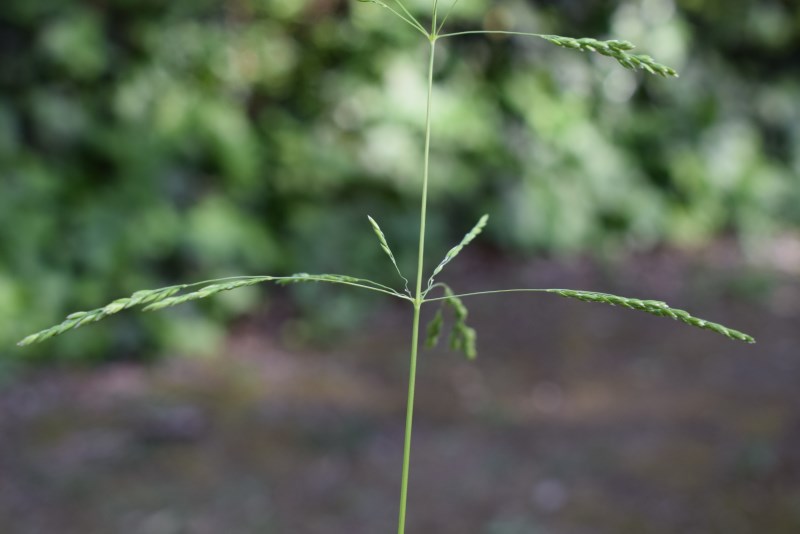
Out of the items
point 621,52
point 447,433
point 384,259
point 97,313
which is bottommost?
point 447,433

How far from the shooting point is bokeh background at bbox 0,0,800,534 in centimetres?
400

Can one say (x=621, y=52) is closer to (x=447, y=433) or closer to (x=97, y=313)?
(x=97, y=313)

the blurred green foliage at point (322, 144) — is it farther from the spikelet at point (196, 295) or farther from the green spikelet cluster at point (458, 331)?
the spikelet at point (196, 295)

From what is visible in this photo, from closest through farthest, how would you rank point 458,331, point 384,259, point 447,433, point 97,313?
1. point 97,313
2. point 458,331
3. point 447,433
4. point 384,259

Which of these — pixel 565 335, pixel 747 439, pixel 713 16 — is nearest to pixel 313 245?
pixel 565 335

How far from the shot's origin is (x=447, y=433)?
178 inches

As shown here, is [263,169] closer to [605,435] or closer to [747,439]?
[605,435]

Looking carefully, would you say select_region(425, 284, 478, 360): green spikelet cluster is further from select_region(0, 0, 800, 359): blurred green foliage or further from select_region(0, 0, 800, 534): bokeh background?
select_region(0, 0, 800, 359): blurred green foliage

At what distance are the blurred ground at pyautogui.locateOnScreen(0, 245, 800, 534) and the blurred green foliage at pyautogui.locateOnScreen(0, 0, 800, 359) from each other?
0.58m

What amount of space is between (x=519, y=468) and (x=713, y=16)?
5553mm

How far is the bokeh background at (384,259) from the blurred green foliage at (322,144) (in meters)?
0.02

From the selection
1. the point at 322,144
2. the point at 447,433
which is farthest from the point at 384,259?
the point at 447,433

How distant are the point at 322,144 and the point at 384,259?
0.96 meters

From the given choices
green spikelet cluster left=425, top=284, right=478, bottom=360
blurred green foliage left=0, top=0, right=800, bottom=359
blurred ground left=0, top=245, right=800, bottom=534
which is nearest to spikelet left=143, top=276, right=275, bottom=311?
green spikelet cluster left=425, top=284, right=478, bottom=360
